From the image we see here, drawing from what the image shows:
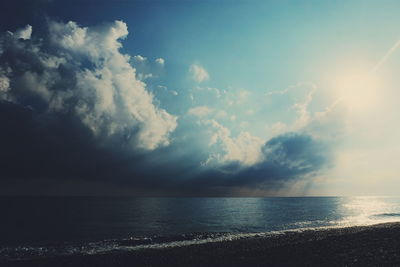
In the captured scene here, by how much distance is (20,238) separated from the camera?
44.0 m

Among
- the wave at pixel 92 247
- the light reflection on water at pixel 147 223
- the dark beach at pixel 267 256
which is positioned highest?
the dark beach at pixel 267 256

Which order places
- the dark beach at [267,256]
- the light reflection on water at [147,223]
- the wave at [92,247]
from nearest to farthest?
the dark beach at [267,256] → the wave at [92,247] → the light reflection on water at [147,223]

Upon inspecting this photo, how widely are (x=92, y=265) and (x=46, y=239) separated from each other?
2430cm

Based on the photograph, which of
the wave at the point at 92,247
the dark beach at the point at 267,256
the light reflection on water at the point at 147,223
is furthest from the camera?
the light reflection on water at the point at 147,223

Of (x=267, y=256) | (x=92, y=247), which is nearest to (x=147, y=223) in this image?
(x=92, y=247)

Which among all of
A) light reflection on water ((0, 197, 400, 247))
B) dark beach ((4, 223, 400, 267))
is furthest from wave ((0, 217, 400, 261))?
light reflection on water ((0, 197, 400, 247))

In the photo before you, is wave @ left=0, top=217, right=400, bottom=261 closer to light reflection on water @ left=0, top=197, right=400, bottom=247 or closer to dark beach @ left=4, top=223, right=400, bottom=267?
dark beach @ left=4, top=223, right=400, bottom=267

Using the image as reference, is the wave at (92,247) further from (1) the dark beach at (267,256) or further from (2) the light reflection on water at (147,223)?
(2) the light reflection on water at (147,223)

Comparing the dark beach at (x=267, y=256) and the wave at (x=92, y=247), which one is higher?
the dark beach at (x=267, y=256)

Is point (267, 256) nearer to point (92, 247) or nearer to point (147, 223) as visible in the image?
point (92, 247)

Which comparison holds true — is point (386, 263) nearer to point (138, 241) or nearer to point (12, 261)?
point (138, 241)

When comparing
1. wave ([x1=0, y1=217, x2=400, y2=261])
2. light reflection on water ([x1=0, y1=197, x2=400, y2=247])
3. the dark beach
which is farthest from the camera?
light reflection on water ([x1=0, y1=197, x2=400, y2=247])

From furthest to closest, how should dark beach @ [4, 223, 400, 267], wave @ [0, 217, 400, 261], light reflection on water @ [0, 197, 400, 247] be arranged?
1. light reflection on water @ [0, 197, 400, 247]
2. wave @ [0, 217, 400, 261]
3. dark beach @ [4, 223, 400, 267]

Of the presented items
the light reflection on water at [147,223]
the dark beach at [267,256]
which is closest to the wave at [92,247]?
the dark beach at [267,256]
